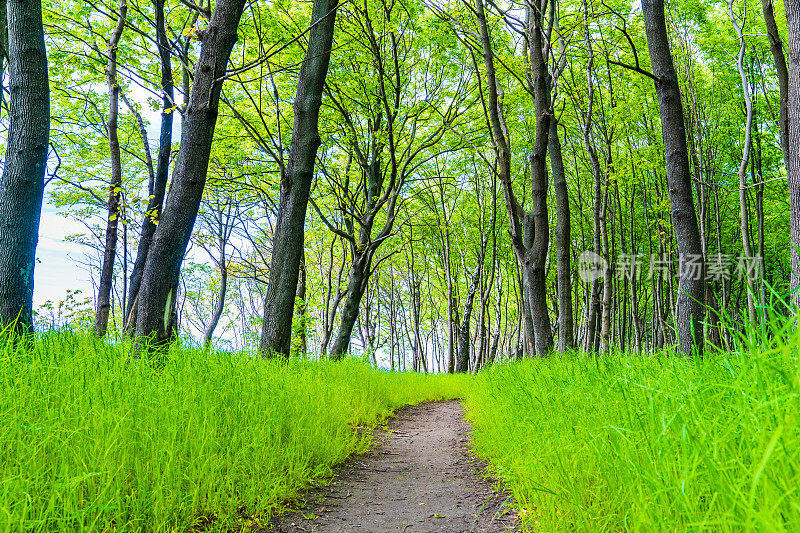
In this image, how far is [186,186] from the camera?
14.5ft

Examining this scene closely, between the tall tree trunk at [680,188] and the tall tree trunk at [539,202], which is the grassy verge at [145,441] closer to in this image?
the tall tree trunk at [680,188]

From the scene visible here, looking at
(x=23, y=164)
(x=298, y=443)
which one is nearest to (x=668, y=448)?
(x=298, y=443)

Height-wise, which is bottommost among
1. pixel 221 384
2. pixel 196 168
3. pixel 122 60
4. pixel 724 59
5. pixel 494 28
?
pixel 221 384

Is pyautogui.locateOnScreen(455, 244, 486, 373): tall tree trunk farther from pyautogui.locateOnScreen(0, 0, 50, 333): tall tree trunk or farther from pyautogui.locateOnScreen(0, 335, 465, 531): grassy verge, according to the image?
pyautogui.locateOnScreen(0, 0, 50, 333): tall tree trunk

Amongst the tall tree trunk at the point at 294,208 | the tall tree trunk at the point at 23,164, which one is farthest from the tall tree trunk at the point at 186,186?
the tall tree trunk at the point at 294,208

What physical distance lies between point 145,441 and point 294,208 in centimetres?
415

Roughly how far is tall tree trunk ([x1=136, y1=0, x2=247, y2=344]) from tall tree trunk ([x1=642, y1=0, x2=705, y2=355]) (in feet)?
13.6

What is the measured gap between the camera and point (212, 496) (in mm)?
2389

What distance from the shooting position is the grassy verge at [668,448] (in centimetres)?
118

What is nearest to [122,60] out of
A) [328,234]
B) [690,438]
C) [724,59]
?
[690,438]

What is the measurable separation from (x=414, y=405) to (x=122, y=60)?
8.78m

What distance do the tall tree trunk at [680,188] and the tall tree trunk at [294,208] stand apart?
3.78 m

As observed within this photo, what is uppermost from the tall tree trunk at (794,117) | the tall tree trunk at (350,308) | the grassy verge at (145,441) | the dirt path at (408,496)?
the tall tree trunk at (794,117)

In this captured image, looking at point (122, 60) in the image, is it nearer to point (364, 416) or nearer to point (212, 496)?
point (364, 416)
